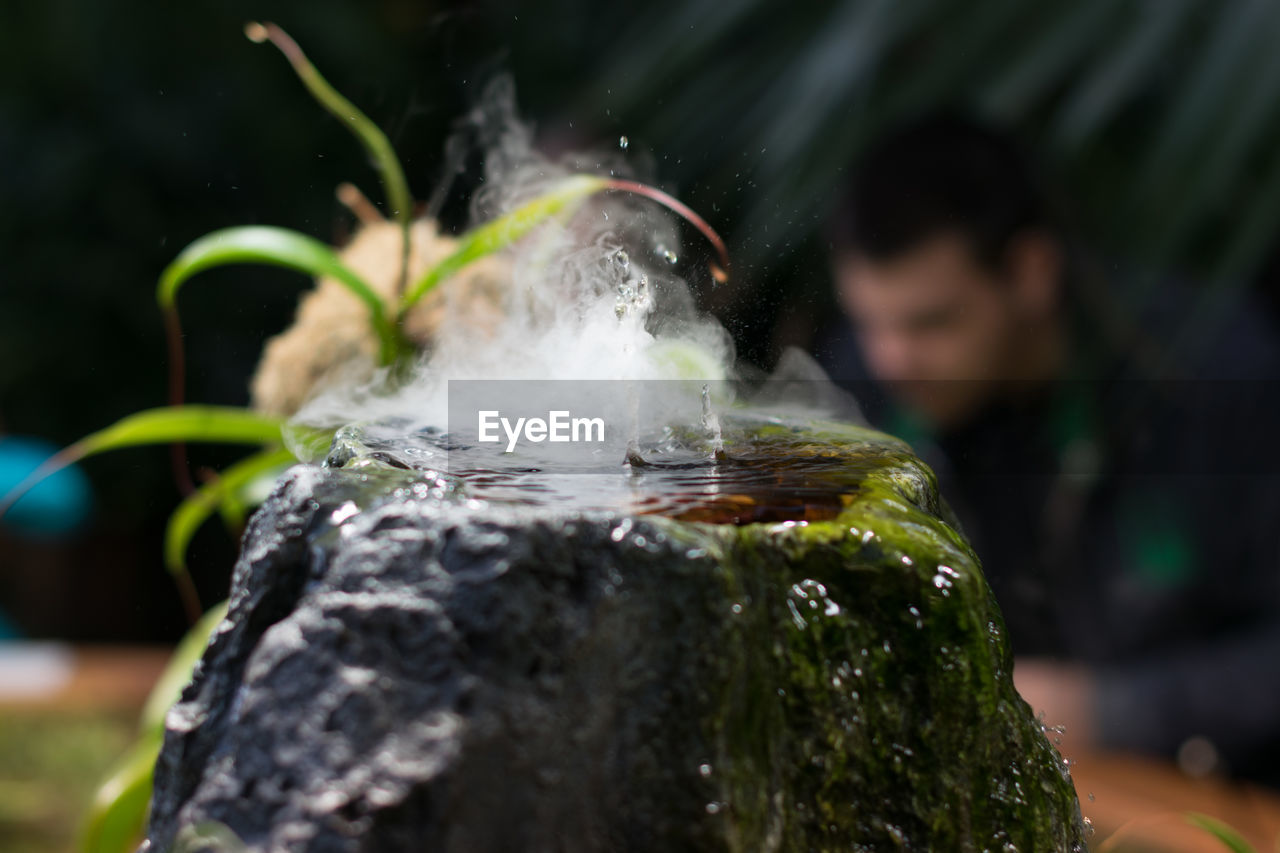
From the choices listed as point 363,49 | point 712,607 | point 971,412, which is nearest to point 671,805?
point 712,607

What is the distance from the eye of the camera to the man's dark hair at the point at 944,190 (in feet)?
6.70

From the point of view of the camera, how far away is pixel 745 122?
240 centimetres

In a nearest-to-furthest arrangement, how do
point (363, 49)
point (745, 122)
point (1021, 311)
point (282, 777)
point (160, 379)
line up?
point (282, 777)
point (1021, 311)
point (745, 122)
point (363, 49)
point (160, 379)

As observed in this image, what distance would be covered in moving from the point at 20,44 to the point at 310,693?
156 inches

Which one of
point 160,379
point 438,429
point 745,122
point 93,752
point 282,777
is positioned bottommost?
point 93,752

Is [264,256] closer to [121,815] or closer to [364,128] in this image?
[364,128]

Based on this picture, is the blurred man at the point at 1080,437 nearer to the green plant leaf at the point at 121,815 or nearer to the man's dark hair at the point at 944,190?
the man's dark hair at the point at 944,190

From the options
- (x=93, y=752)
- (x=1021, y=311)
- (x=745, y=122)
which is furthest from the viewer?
(x=93, y=752)

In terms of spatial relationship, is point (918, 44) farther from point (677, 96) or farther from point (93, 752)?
point (93, 752)

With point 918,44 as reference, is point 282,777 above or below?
below

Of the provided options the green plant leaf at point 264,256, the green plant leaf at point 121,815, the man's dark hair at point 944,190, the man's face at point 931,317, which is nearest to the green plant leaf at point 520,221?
the green plant leaf at point 264,256

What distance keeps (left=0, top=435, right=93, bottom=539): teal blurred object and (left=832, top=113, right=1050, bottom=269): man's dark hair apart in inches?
101

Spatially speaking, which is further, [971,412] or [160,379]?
[160,379]

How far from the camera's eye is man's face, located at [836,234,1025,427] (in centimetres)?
199
